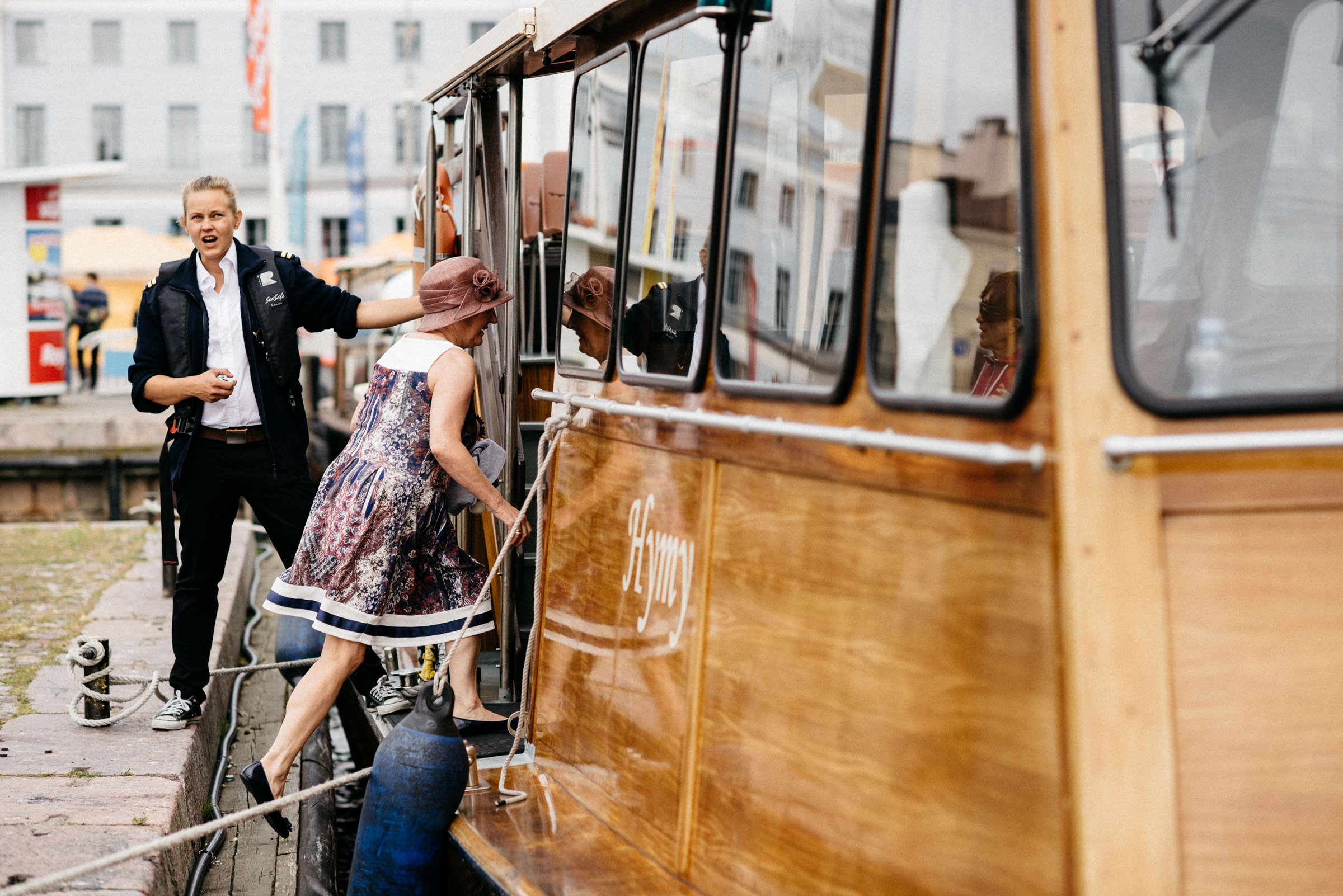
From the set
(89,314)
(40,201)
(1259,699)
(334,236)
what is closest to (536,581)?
(1259,699)

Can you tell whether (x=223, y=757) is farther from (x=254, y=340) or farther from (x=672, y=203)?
(x=672, y=203)

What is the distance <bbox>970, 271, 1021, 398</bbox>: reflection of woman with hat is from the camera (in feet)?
7.98

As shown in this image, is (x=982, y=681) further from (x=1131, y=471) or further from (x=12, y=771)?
(x=12, y=771)

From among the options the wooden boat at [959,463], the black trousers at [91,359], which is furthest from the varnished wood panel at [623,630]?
the black trousers at [91,359]

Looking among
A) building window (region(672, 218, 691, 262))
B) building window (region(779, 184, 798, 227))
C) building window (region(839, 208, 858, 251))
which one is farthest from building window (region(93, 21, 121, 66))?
building window (region(839, 208, 858, 251))

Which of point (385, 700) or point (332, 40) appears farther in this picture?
point (332, 40)

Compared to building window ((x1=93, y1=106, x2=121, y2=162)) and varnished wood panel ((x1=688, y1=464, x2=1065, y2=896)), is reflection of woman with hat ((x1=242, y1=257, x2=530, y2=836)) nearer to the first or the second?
varnished wood panel ((x1=688, y1=464, x2=1065, y2=896))

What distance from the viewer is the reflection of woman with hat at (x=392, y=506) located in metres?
4.07

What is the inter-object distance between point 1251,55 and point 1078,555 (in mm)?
1654

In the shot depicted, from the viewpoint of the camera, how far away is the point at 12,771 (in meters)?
4.55

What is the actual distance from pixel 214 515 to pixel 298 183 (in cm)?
2506

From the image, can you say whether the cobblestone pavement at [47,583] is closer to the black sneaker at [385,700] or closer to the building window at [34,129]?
the black sneaker at [385,700]

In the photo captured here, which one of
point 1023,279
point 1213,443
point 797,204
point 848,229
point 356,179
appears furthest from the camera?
point 356,179

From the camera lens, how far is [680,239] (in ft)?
10.6
